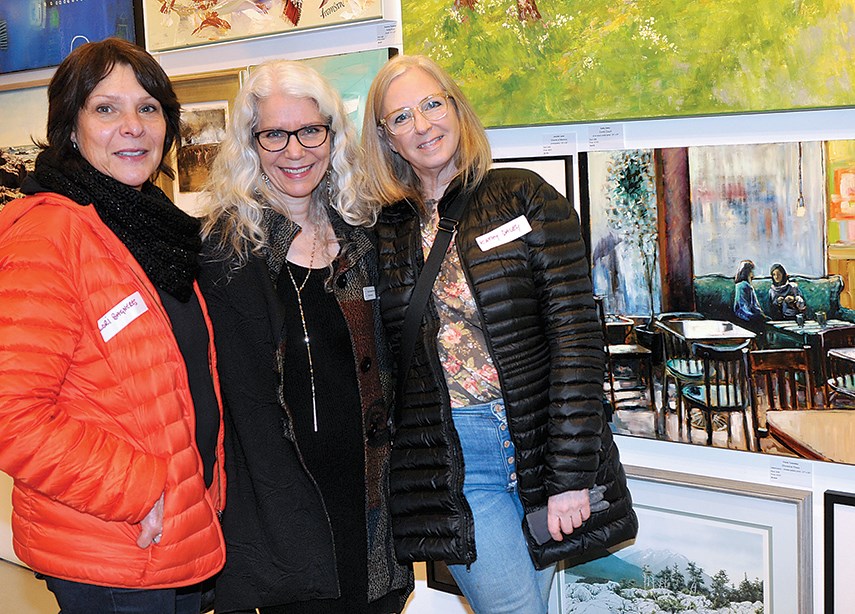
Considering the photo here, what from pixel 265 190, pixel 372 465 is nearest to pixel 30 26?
pixel 265 190

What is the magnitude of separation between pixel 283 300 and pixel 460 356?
0.46 metres

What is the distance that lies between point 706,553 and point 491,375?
3.47 ft

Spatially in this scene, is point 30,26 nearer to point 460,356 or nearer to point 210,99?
point 210,99

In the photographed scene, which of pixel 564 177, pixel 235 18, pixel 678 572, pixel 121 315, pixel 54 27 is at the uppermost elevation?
pixel 54 27

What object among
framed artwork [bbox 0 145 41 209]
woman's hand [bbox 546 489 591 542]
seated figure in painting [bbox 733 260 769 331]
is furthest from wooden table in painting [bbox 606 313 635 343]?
framed artwork [bbox 0 145 41 209]

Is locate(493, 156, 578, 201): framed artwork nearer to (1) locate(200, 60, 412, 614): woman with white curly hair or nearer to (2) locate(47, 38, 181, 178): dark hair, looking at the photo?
(1) locate(200, 60, 412, 614): woman with white curly hair

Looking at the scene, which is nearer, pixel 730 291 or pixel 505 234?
pixel 505 234

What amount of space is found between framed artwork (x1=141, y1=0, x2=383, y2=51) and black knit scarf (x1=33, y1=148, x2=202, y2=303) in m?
1.30

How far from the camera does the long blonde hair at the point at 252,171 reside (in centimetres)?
205

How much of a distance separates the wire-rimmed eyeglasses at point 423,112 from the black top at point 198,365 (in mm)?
664

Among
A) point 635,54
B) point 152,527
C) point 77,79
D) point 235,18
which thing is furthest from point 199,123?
point 152,527

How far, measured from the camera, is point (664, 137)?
2.38m

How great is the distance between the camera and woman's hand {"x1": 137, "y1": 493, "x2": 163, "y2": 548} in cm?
168

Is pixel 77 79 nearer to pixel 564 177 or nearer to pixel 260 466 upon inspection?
pixel 260 466
